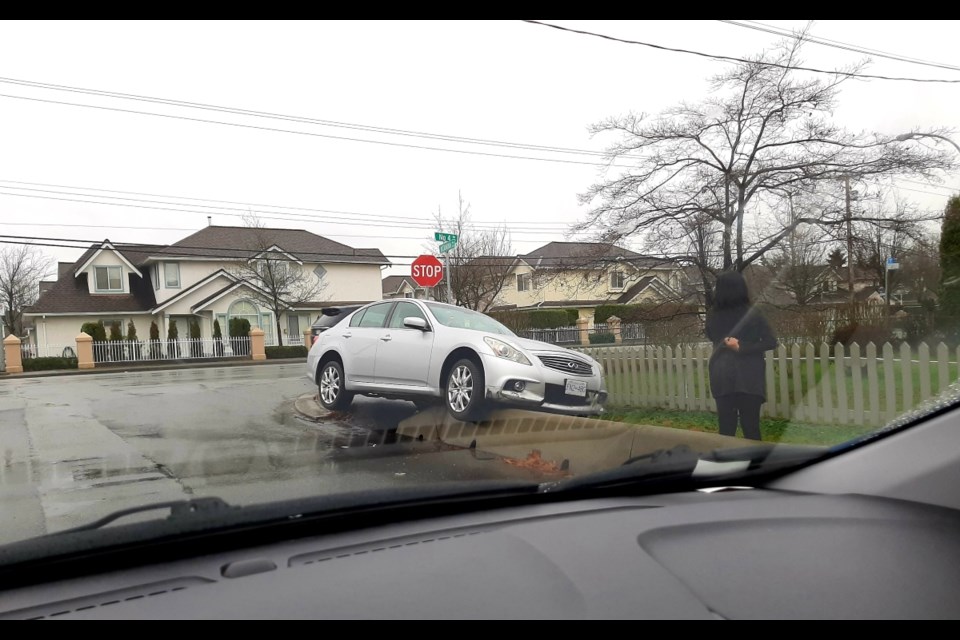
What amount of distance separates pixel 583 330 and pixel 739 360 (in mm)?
5805

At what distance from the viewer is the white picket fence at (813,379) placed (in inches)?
262

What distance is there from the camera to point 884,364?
7023mm

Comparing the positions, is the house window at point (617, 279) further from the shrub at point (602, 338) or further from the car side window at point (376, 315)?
the car side window at point (376, 315)

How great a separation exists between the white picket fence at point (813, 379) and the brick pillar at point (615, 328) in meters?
0.61

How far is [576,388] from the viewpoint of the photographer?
850 cm

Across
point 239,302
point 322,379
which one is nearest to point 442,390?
point 322,379

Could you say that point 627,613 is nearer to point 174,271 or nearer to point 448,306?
point 448,306

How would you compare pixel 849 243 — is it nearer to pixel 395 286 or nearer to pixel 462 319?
pixel 462 319

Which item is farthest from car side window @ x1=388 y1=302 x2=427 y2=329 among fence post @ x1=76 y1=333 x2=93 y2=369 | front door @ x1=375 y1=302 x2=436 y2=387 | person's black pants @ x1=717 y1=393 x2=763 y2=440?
fence post @ x1=76 y1=333 x2=93 y2=369

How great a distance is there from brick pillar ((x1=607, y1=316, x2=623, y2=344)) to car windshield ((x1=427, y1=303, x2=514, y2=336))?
7.86 feet

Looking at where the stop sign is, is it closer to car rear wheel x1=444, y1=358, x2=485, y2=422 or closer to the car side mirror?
the car side mirror

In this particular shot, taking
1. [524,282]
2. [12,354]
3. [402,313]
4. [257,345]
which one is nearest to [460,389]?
[402,313]

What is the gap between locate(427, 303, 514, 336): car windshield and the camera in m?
8.89
